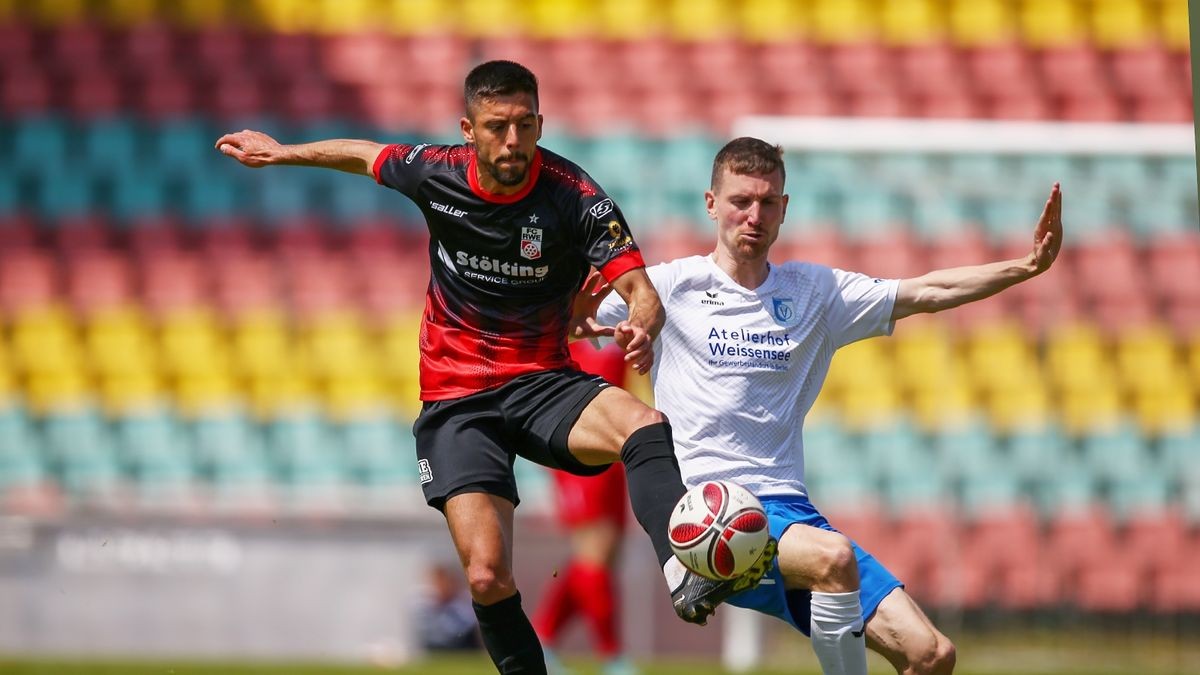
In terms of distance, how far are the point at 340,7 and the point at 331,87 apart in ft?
3.12

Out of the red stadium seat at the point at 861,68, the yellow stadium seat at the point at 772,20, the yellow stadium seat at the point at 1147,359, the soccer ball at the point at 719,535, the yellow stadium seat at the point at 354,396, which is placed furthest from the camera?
the yellow stadium seat at the point at 772,20

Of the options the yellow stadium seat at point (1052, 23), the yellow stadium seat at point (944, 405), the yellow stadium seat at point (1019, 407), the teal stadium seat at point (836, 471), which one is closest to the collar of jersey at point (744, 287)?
the teal stadium seat at point (836, 471)

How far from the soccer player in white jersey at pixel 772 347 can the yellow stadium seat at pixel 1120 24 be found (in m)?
10.2

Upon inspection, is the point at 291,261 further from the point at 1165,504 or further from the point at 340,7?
the point at 1165,504

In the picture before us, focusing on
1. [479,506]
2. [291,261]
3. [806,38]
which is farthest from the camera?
[806,38]

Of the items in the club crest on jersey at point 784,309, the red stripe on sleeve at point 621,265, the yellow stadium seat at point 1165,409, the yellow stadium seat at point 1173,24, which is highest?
the yellow stadium seat at point 1173,24

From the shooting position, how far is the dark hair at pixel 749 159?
6.01 metres

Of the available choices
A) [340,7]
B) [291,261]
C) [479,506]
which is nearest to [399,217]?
[291,261]

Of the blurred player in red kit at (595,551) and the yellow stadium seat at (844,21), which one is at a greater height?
the yellow stadium seat at (844,21)

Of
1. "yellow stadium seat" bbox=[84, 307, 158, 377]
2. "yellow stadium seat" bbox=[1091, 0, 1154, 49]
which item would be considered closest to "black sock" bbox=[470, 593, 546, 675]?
"yellow stadium seat" bbox=[84, 307, 158, 377]

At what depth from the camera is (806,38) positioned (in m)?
15.4

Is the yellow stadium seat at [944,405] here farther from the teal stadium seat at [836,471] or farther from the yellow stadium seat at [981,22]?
the yellow stadium seat at [981,22]

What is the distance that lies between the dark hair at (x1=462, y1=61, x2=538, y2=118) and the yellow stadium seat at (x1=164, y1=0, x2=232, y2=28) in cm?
1000

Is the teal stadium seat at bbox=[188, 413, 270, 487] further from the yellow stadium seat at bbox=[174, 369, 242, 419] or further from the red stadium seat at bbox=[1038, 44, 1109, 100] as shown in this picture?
the red stadium seat at bbox=[1038, 44, 1109, 100]
